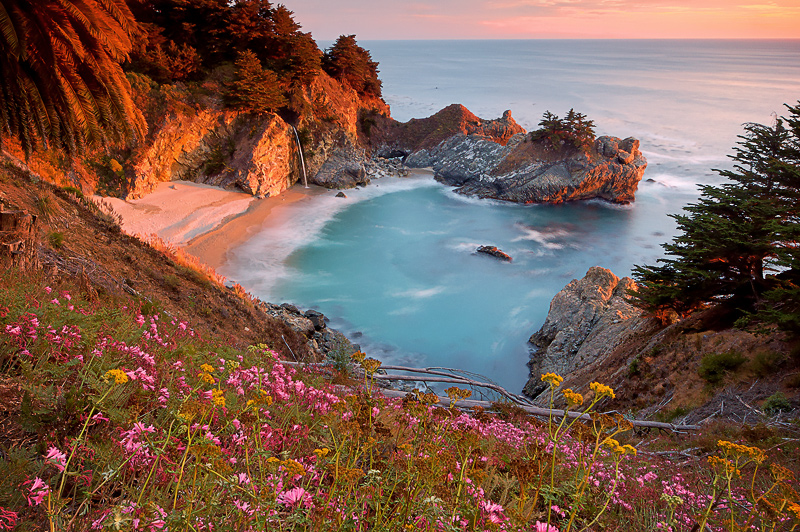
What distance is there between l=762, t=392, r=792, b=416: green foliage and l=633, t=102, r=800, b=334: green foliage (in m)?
2.00

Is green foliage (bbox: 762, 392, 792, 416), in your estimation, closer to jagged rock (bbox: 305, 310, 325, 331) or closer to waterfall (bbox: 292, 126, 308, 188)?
jagged rock (bbox: 305, 310, 325, 331)

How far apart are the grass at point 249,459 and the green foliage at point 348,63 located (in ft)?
115

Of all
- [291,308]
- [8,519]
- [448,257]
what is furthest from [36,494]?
[448,257]

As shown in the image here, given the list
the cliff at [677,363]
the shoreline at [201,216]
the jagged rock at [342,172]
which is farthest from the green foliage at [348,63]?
the cliff at [677,363]

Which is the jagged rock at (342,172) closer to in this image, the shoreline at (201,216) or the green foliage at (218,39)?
the shoreline at (201,216)

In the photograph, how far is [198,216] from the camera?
73.9 ft

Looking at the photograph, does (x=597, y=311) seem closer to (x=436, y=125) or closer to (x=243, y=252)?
(x=243, y=252)

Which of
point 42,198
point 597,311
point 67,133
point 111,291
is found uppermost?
point 67,133

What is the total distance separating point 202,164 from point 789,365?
26.6 meters

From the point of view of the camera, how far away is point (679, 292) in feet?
32.4

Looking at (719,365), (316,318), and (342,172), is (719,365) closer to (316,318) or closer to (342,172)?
(316,318)

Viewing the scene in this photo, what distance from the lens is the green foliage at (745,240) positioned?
8.59m

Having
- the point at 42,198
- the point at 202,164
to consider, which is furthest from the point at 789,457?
the point at 202,164

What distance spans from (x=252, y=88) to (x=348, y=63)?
40.4ft
